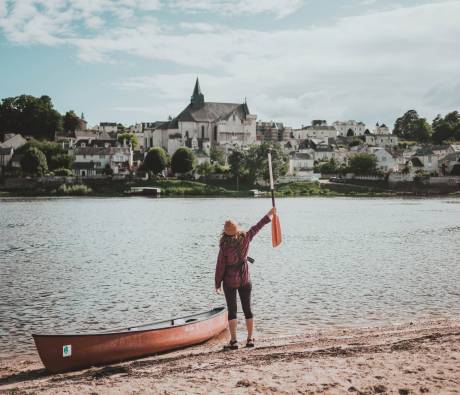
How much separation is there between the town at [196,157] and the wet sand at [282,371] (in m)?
108

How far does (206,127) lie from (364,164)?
53.9 m

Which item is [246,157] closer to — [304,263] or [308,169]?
[308,169]

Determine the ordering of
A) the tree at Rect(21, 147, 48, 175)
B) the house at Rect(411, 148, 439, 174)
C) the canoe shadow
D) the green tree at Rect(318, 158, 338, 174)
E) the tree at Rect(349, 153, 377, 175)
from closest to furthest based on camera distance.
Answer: the canoe shadow < the tree at Rect(21, 147, 48, 175) < the tree at Rect(349, 153, 377, 175) < the green tree at Rect(318, 158, 338, 174) < the house at Rect(411, 148, 439, 174)

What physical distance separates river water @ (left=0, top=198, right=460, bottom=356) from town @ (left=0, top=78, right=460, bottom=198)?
74.1 meters

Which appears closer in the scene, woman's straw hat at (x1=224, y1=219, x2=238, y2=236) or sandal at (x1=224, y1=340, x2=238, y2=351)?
woman's straw hat at (x1=224, y1=219, x2=238, y2=236)

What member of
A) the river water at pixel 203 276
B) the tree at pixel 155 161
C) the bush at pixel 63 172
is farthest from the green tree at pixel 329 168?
the river water at pixel 203 276

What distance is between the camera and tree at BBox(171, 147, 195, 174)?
132875mm

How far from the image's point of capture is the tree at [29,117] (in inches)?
7323

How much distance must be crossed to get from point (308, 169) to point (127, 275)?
13447 cm

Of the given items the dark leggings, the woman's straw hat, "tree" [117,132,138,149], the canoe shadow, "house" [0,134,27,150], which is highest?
"tree" [117,132,138,149]

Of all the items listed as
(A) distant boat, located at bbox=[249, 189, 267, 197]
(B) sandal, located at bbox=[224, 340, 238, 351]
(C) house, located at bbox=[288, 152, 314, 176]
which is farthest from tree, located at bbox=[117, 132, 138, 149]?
(B) sandal, located at bbox=[224, 340, 238, 351]

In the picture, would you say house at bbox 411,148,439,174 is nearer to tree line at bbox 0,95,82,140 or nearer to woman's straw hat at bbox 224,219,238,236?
tree line at bbox 0,95,82,140

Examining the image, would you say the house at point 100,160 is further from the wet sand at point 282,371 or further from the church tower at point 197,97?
the wet sand at point 282,371

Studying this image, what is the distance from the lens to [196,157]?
14712cm
